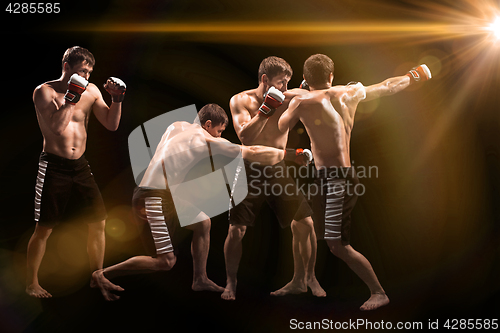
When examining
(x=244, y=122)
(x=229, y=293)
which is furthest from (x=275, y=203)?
(x=229, y=293)

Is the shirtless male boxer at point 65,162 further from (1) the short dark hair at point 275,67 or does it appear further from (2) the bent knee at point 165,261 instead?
(1) the short dark hair at point 275,67

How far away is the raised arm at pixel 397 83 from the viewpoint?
12.0 feet

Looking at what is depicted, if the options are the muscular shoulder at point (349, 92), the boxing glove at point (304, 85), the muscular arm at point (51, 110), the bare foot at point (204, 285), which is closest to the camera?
the muscular shoulder at point (349, 92)

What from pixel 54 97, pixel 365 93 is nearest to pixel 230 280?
pixel 365 93

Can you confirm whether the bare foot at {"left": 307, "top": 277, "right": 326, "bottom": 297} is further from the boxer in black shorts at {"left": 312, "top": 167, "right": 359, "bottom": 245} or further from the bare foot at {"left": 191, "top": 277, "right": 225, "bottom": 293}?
the bare foot at {"left": 191, "top": 277, "right": 225, "bottom": 293}

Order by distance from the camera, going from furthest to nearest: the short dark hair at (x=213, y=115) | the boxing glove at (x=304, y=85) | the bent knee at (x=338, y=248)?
the boxing glove at (x=304, y=85) → the short dark hair at (x=213, y=115) → the bent knee at (x=338, y=248)

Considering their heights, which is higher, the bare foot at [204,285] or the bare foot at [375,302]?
the bare foot at [204,285]

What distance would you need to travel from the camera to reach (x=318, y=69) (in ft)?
11.6

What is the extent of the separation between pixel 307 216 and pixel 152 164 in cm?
154

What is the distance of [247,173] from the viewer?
12.4 ft

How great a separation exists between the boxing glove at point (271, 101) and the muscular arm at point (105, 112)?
145 cm

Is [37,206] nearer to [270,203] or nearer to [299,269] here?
[270,203]

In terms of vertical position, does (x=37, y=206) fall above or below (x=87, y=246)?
above

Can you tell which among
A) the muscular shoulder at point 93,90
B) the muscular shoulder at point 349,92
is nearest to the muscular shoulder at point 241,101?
the muscular shoulder at point 349,92
